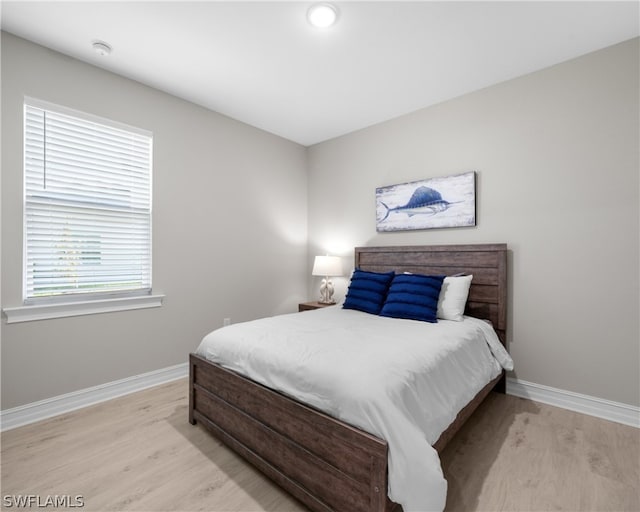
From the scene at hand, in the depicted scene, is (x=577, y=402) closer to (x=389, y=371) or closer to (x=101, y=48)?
(x=389, y=371)

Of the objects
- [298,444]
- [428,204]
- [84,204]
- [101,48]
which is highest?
[101,48]

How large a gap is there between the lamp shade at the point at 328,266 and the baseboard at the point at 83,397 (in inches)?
67.3

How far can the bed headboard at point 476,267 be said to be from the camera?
9.05 feet

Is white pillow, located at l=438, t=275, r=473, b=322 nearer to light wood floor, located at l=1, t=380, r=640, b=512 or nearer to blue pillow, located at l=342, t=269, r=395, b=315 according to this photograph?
blue pillow, located at l=342, t=269, r=395, b=315

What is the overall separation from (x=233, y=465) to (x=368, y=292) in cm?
169

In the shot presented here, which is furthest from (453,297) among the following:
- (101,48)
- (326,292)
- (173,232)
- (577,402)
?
(101,48)

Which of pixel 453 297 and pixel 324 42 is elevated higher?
pixel 324 42

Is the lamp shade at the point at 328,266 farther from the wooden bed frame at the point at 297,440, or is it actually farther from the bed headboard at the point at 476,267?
the wooden bed frame at the point at 297,440

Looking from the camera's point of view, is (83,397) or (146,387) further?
(146,387)

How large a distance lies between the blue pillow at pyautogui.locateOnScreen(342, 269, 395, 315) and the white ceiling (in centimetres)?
→ 172

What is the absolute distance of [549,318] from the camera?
8.58 feet

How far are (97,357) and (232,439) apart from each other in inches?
58.1

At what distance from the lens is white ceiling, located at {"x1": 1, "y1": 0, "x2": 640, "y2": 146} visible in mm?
2016

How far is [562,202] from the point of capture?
2549 millimetres
